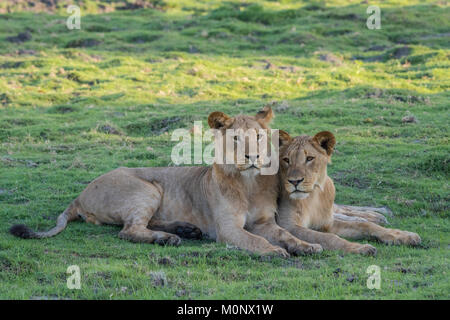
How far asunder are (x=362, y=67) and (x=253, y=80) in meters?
4.16

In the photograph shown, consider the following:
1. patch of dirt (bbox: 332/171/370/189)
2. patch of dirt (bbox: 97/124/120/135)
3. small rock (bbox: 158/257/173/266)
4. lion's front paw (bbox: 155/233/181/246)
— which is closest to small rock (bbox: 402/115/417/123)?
patch of dirt (bbox: 332/171/370/189)

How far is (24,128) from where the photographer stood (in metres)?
13.6

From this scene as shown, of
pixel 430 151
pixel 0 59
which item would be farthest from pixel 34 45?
pixel 430 151

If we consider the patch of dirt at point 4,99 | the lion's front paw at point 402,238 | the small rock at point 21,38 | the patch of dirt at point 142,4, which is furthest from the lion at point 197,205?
the patch of dirt at point 142,4

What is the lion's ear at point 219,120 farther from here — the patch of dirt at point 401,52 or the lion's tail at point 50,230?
the patch of dirt at point 401,52

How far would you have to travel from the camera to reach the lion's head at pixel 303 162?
22.6 ft

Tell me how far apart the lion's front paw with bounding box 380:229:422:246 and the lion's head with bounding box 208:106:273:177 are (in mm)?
1517

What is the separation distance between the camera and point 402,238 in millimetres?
6906

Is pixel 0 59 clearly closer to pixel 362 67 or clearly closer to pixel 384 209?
pixel 362 67

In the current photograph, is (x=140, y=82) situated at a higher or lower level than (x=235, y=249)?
higher

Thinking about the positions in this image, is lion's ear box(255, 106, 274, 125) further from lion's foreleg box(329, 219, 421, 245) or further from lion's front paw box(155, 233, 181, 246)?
lion's front paw box(155, 233, 181, 246)

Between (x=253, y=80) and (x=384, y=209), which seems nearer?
(x=384, y=209)

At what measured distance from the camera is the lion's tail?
23.1 ft

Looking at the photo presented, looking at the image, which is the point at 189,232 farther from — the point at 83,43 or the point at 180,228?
the point at 83,43
